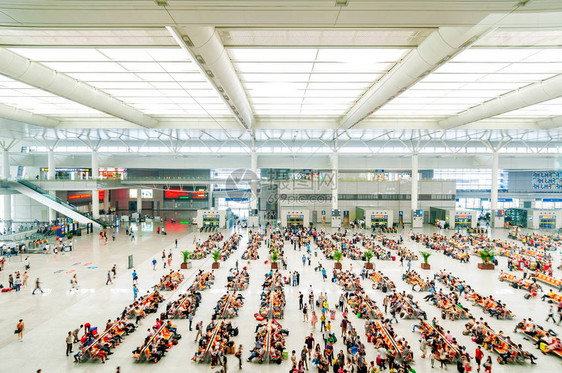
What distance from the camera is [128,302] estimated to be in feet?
52.3

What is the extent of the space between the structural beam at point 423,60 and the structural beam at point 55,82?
2065 centimetres

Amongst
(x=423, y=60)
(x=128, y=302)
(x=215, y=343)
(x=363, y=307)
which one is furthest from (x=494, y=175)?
(x=128, y=302)

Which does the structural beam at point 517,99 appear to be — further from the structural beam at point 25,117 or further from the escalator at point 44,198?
the escalator at point 44,198

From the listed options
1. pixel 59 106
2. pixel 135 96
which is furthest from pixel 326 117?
pixel 59 106

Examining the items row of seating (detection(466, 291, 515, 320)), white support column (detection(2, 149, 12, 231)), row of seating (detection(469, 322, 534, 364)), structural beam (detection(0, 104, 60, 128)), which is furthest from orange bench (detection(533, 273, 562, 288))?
white support column (detection(2, 149, 12, 231))

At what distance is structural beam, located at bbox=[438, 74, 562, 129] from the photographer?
64.7ft

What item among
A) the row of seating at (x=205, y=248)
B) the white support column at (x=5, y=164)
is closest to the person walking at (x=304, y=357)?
the row of seating at (x=205, y=248)

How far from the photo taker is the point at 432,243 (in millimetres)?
30781

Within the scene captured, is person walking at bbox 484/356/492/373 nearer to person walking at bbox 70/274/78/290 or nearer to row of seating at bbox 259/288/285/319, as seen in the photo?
row of seating at bbox 259/288/285/319

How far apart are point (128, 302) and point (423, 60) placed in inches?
772

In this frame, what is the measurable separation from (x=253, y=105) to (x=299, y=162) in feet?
71.8

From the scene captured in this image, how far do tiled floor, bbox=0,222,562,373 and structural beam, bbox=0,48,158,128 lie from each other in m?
12.2

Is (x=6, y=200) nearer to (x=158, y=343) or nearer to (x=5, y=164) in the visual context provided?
(x=5, y=164)

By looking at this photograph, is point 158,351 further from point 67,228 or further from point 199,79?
point 67,228
